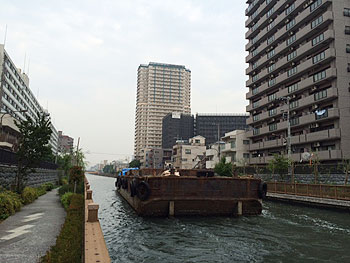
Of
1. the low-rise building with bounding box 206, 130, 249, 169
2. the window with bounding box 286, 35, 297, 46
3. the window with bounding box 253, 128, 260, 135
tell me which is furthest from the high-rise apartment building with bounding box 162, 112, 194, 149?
the window with bounding box 286, 35, 297, 46

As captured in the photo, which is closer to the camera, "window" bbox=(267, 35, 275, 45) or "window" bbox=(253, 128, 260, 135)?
"window" bbox=(267, 35, 275, 45)

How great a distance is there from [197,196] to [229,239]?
6566 mm

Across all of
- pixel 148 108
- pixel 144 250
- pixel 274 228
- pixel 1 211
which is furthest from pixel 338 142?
pixel 148 108

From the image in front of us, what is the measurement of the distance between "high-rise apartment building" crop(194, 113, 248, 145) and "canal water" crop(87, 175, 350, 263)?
149304 mm

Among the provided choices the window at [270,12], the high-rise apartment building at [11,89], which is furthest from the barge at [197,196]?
the window at [270,12]

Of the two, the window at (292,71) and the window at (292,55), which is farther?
the window at (292,55)

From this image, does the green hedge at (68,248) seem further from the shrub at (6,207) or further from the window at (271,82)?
the window at (271,82)

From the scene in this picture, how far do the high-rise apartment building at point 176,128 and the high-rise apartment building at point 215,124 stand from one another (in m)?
4.55

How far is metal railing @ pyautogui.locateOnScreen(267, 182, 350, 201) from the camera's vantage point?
2430 centimetres

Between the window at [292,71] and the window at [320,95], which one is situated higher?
the window at [292,71]

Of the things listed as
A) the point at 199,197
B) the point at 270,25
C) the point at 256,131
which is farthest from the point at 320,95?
the point at 199,197

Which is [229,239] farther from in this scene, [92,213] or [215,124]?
[215,124]

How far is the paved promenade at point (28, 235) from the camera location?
866 centimetres

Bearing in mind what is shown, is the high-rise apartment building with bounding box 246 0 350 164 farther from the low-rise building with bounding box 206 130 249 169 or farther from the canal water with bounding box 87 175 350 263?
the canal water with bounding box 87 175 350 263
